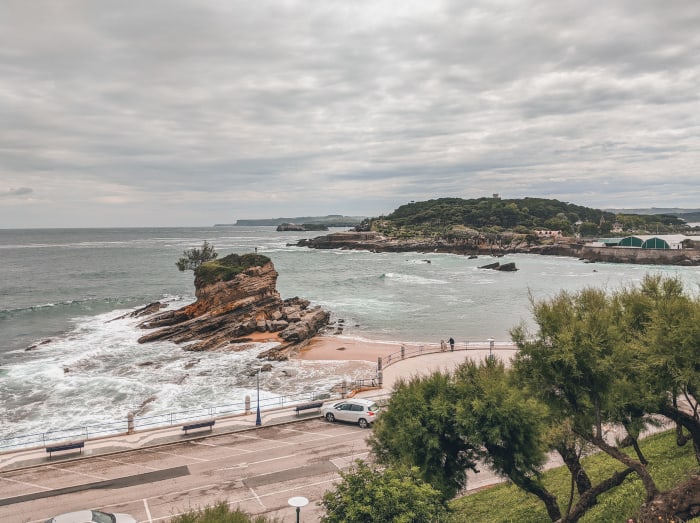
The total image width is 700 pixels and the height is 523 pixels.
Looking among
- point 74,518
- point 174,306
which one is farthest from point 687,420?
point 174,306

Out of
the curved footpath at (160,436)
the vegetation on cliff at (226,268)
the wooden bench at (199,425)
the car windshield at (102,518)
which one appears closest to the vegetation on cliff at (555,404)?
the curved footpath at (160,436)

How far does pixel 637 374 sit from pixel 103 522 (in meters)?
15.4

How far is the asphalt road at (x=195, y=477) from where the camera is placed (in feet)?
50.6

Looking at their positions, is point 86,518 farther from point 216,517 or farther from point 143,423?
point 143,423

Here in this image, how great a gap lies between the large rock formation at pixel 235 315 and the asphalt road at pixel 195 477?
21344 millimetres

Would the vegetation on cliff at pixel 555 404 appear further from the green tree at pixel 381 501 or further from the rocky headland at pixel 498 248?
the rocky headland at pixel 498 248

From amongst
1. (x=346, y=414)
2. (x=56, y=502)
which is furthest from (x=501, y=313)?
(x=56, y=502)

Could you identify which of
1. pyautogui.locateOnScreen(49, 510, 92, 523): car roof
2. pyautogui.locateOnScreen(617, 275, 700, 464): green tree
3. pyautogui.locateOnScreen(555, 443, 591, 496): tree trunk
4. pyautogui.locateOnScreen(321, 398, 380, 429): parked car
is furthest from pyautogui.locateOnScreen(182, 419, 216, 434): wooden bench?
pyautogui.locateOnScreen(617, 275, 700, 464): green tree

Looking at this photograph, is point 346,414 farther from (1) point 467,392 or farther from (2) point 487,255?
(2) point 487,255

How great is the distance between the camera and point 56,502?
52.2 ft

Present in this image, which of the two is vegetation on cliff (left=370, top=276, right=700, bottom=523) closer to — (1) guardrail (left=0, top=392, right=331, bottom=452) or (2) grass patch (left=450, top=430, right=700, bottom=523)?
(2) grass patch (left=450, top=430, right=700, bottom=523)

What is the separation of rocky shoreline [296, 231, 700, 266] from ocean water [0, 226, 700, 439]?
Answer: 408 inches

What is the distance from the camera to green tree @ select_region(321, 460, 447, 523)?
31.2 feet

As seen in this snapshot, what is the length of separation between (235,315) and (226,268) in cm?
632
